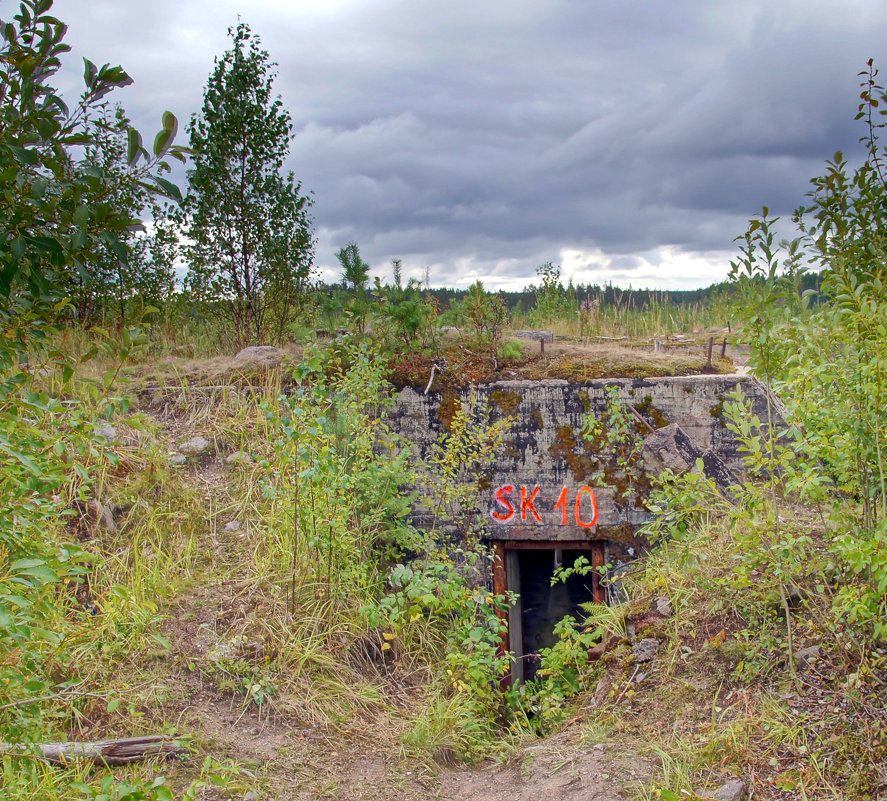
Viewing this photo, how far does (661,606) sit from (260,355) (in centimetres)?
480

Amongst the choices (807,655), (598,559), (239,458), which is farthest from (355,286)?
(807,655)

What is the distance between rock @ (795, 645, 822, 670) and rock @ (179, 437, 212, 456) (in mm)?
4902

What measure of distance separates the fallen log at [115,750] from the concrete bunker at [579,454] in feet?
8.52

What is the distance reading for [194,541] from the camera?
5.21 metres

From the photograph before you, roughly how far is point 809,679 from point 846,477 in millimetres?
1068

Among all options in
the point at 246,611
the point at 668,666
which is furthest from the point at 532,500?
the point at 246,611

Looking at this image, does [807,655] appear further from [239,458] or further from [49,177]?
[239,458]

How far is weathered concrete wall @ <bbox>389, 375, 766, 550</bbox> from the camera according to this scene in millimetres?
5785

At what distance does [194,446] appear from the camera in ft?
20.0

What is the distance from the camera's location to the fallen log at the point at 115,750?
331cm

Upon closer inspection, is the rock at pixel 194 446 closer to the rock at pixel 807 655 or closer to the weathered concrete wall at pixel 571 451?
the weathered concrete wall at pixel 571 451

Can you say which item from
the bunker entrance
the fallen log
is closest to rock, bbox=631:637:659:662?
the fallen log

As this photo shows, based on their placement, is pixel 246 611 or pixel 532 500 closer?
pixel 246 611

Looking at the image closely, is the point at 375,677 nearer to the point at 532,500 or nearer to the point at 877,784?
the point at 532,500
